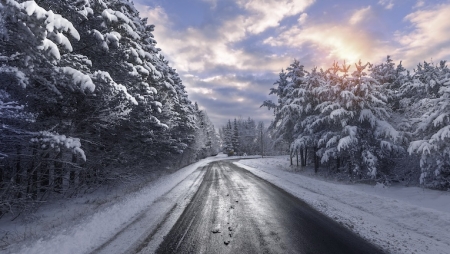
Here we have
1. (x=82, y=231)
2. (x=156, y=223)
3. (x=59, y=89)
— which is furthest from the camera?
(x=59, y=89)

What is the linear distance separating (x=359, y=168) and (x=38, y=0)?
17684 millimetres

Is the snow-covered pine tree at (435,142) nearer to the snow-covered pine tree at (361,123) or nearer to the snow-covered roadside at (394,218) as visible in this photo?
the snow-covered roadside at (394,218)

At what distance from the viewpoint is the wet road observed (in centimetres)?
502

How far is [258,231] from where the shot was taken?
6027 mm

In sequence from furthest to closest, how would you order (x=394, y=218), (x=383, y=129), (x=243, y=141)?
1. (x=243, y=141)
2. (x=383, y=129)
3. (x=394, y=218)

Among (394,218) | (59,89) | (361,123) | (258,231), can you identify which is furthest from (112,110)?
(361,123)

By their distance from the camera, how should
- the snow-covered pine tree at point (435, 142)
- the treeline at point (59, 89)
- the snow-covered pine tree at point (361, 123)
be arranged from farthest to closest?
the snow-covered pine tree at point (361, 123) < the snow-covered pine tree at point (435, 142) < the treeline at point (59, 89)

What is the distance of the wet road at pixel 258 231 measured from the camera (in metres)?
5.02

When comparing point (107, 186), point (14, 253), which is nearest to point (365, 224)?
point (14, 253)

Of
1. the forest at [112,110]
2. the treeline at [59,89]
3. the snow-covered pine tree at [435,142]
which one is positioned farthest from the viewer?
the snow-covered pine tree at [435,142]

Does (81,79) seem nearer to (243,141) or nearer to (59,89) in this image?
(59,89)

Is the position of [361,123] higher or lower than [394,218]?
higher

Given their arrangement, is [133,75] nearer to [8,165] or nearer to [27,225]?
[8,165]

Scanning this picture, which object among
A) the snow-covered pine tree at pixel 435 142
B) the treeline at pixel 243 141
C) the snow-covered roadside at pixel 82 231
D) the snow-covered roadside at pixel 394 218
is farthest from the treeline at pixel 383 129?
the treeline at pixel 243 141
